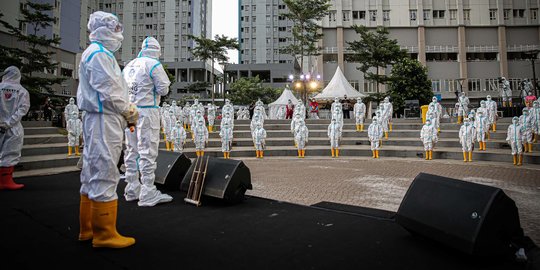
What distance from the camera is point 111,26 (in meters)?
2.79

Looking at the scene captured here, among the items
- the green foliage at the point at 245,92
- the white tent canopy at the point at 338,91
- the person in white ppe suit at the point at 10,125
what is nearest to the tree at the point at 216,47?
the green foliage at the point at 245,92

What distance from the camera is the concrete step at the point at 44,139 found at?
9.10m

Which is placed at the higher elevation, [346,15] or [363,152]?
[346,15]

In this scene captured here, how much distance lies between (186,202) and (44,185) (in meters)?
3.29

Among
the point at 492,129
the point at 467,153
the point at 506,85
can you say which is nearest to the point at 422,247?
the point at 467,153

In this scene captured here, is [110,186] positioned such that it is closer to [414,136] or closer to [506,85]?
[414,136]

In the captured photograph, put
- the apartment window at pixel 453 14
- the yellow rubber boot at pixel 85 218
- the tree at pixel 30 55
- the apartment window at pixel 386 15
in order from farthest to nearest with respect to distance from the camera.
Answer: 1. the apartment window at pixel 386 15
2. the apartment window at pixel 453 14
3. the tree at pixel 30 55
4. the yellow rubber boot at pixel 85 218

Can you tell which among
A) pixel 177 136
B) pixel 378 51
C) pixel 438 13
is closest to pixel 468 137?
pixel 177 136

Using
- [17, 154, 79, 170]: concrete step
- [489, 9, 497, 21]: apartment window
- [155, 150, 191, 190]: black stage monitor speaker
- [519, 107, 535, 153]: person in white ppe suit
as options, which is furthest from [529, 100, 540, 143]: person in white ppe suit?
[489, 9, 497, 21]: apartment window

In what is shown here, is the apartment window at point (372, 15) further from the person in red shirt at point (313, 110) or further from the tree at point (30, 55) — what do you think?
the tree at point (30, 55)

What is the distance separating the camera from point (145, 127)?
4.06 metres

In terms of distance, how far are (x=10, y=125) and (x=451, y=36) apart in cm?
4783

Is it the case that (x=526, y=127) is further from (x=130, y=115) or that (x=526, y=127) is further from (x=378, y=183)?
(x=130, y=115)

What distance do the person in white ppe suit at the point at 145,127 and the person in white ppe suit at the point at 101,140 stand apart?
1362 mm
